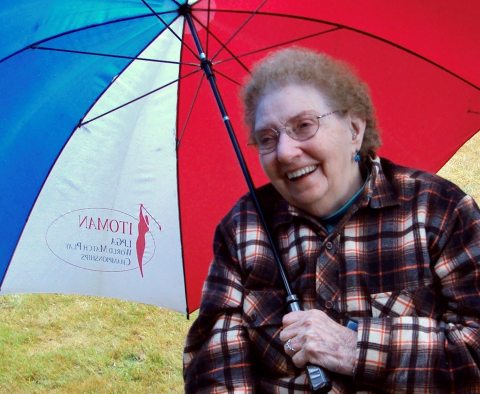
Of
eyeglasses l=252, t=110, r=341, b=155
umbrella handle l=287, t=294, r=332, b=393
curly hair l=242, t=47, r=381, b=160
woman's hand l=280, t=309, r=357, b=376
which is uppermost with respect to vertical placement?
curly hair l=242, t=47, r=381, b=160

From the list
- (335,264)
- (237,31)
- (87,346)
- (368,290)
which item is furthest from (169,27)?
(87,346)

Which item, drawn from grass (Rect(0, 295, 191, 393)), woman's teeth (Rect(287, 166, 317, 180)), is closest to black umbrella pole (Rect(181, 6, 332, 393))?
woman's teeth (Rect(287, 166, 317, 180))

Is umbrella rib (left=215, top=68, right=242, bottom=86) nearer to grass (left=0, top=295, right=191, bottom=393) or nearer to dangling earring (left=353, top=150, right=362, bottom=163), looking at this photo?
dangling earring (left=353, top=150, right=362, bottom=163)

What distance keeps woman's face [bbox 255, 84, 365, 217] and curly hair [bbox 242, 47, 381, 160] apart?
0.03 m

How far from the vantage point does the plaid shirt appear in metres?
1.95

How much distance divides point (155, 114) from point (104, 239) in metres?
0.55

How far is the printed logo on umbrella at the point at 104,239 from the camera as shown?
284cm

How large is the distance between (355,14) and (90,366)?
8.18 ft

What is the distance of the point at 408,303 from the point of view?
6.61ft

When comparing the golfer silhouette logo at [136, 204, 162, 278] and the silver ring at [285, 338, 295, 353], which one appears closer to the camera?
the silver ring at [285, 338, 295, 353]

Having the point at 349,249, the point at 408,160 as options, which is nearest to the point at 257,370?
the point at 349,249

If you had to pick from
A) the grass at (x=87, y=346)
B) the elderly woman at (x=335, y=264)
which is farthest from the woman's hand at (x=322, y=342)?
the grass at (x=87, y=346)

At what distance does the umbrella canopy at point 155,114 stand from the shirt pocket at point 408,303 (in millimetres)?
894

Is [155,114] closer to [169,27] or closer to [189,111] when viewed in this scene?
[189,111]
